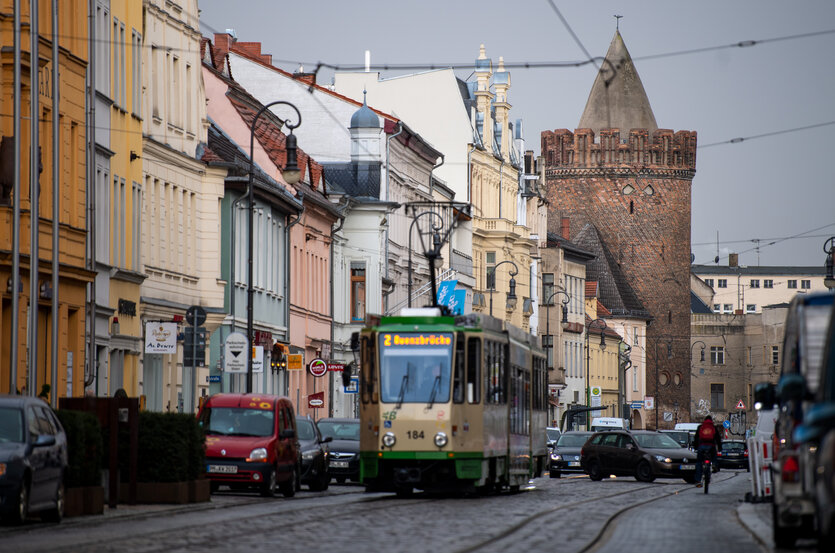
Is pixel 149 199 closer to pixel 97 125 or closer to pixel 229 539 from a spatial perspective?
pixel 97 125

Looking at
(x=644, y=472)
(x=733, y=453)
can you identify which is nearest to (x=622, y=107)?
(x=733, y=453)

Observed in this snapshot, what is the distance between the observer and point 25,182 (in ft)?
107

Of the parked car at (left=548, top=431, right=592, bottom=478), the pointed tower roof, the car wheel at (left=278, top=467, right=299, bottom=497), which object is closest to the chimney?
the pointed tower roof

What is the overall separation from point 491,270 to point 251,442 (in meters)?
69.0

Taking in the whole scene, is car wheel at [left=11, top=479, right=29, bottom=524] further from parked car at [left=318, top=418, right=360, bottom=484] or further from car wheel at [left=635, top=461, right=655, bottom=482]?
car wheel at [left=635, top=461, right=655, bottom=482]

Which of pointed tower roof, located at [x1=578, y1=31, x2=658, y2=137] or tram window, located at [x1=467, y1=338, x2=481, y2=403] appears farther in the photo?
pointed tower roof, located at [x1=578, y1=31, x2=658, y2=137]

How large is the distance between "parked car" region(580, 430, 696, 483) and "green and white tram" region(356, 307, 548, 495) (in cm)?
1988

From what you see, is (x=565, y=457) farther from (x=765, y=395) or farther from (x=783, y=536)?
(x=783, y=536)

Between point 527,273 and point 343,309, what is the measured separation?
4212 cm

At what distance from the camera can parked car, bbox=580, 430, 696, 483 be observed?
163 feet

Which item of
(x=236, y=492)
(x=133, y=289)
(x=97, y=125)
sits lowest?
(x=236, y=492)

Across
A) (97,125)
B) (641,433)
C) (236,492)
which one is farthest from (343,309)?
(236,492)

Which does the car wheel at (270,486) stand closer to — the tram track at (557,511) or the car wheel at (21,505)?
the tram track at (557,511)

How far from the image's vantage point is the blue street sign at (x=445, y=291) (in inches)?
2854
